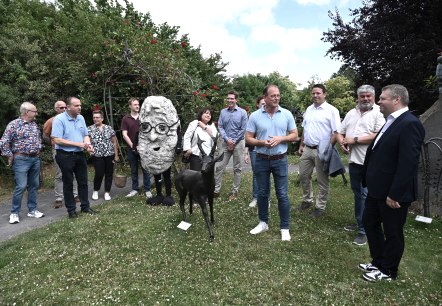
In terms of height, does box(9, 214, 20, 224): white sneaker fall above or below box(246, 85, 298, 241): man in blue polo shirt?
below

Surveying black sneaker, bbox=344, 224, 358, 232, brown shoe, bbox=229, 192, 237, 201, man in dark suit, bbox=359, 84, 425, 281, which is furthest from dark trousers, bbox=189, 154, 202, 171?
man in dark suit, bbox=359, 84, 425, 281

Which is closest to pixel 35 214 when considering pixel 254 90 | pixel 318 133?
pixel 318 133

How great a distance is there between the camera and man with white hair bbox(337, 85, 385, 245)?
14.6ft

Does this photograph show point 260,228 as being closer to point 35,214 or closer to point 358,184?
point 358,184

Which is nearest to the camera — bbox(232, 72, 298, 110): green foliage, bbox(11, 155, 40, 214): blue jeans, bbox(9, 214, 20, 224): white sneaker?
bbox(11, 155, 40, 214): blue jeans

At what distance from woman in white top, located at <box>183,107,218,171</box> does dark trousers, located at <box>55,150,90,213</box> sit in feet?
6.30

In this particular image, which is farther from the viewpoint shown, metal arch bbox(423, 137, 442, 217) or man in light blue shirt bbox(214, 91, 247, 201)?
Result: man in light blue shirt bbox(214, 91, 247, 201)

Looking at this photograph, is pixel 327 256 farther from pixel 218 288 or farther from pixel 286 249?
pixel 218 288

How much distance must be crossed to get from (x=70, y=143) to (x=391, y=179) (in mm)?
4871

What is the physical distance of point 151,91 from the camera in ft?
25.7

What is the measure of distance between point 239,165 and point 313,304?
3.90m

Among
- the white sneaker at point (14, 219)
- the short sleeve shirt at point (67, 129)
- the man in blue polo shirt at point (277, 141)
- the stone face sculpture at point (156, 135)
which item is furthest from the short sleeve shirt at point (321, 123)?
the white sneaker at point (14, 219)

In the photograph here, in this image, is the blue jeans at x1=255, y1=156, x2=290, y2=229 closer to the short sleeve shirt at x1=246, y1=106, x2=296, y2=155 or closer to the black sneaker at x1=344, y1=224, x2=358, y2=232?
the short sleeve shirt at x1=246, y1=106, x2=296, y2=155

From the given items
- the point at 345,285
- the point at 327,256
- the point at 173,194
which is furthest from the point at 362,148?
the point at 173,194
